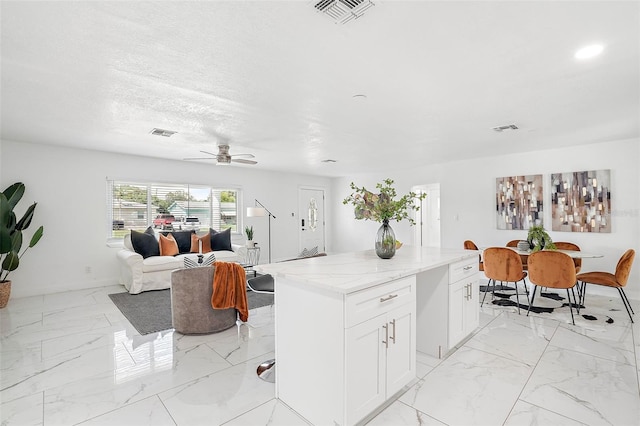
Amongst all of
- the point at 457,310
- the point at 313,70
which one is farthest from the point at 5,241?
the point at 457,310

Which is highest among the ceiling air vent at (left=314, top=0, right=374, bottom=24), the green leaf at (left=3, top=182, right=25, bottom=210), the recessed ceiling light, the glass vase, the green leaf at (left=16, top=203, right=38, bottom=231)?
the ceiling air vent at (left=314, top=0, right=374, bottom=24)

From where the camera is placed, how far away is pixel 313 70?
240 cm

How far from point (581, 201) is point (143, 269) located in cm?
708

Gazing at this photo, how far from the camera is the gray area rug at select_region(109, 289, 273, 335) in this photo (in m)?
3.54

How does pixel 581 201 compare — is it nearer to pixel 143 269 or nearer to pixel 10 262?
pixel 143 269

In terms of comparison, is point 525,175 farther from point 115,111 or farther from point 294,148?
point 115,111

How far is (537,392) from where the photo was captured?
2.19 m

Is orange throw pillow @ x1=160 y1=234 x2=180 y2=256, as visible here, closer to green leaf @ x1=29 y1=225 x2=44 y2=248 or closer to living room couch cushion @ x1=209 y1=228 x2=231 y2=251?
living room couch cushion @ x1=209 y1=228 x2=231 y2=251

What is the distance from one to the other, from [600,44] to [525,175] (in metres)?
4.02

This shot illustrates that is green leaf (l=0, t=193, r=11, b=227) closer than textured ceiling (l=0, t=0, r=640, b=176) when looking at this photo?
No

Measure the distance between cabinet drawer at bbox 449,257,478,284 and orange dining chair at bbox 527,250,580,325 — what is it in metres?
1.11

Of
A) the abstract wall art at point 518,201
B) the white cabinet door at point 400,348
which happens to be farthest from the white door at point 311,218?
the white cabinet door at point 400,348

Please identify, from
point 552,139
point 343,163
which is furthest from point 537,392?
point 343,163

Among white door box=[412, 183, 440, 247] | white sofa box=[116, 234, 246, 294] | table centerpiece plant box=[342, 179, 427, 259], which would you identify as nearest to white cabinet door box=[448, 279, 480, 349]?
table centerpiece plant box=[342, 179, 427, 259]
